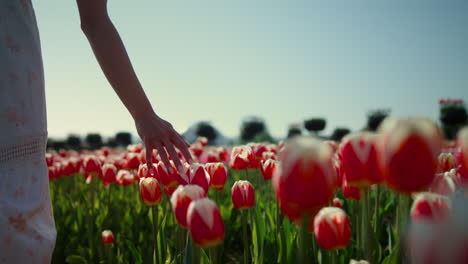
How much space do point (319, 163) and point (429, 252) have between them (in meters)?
0.26

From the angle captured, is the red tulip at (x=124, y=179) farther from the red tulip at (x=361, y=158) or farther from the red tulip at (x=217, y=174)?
the red tulip at (x=361, y=158)

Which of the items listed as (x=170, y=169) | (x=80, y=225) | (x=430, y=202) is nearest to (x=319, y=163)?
(x=430, y=202)

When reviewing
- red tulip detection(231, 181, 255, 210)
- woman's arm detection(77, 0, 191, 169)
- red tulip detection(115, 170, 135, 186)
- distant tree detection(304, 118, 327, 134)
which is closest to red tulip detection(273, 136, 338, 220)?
red tulip detection(231, 181, 255, 210)

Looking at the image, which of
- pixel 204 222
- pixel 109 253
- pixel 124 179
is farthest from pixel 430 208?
pixel 124 179

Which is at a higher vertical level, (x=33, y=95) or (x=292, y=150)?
(x=33, y=95)

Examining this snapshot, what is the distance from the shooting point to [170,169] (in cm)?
178

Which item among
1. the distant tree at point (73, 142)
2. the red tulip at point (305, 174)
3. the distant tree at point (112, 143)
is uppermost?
the red tulip at point (305, 174)

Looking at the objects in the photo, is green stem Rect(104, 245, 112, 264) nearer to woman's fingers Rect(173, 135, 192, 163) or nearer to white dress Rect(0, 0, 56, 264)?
white dress Rect(0, 0, 56, 264)

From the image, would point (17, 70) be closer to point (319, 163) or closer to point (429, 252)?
point (319, 163)

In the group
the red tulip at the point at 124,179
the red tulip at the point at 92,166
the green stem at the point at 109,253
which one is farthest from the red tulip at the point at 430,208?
the red tulip at the point at 92,166

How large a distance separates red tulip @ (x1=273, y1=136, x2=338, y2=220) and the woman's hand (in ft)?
3.27

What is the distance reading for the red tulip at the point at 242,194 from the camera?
1.86m

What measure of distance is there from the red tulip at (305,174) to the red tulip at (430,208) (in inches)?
7.2

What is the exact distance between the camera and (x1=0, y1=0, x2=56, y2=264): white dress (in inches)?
63.6
